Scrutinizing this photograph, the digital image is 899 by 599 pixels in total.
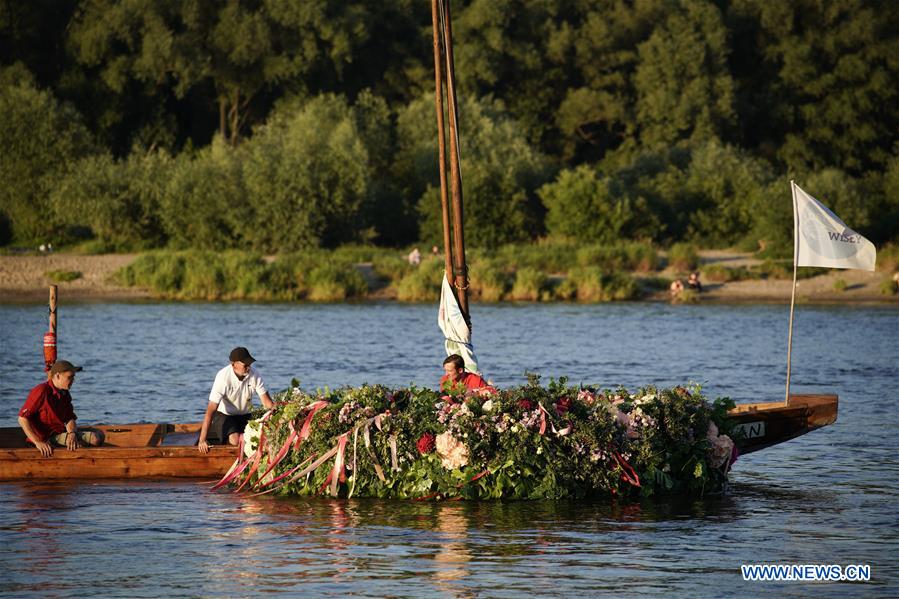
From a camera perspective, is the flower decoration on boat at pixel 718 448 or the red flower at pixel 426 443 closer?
the red flower at pixel 426 443

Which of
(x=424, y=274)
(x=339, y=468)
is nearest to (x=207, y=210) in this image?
(x=424, y=274)

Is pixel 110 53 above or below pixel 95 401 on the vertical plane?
above

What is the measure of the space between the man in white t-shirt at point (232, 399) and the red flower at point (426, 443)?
6.90 feet

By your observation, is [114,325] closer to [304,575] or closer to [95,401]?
[95,401]

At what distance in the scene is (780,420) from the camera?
1905cm

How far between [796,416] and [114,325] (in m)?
35.3

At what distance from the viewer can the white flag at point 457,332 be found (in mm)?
20031

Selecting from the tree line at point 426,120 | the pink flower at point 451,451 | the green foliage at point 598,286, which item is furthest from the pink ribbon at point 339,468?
the tree line at point 426,120

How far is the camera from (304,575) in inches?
557

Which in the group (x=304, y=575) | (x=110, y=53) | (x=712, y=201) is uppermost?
(x=110, y=53)

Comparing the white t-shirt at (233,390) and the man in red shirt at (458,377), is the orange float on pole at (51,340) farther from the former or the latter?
the man in red shirt at (458,377)

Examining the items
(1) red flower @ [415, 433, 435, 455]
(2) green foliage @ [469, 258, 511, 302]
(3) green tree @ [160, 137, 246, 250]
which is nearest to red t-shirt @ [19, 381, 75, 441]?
(1) red flower @ [415, 433, 435, 455]

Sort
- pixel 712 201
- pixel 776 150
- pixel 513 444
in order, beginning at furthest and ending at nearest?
pixel 776 150 → pixel 712 201 → pixel 513 444

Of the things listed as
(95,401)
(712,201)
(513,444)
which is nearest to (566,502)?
(513,444)
